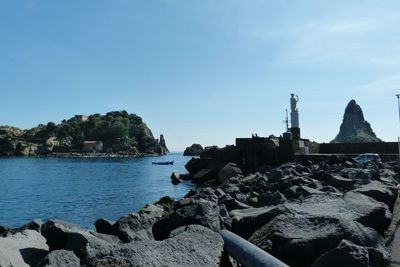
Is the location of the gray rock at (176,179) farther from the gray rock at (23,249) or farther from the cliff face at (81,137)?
the cliff face at (81,137)

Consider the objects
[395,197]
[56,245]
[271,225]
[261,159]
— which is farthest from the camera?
[261,159]

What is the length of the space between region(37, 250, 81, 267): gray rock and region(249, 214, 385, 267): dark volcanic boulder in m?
2.32

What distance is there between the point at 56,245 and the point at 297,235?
379 centimetres

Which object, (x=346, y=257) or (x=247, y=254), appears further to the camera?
(x=247, y=254)

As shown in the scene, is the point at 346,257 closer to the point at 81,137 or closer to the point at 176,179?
the point at 176,179

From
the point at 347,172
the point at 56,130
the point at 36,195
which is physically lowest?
the point at 36,195

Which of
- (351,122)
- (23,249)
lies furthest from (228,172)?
(351,122)

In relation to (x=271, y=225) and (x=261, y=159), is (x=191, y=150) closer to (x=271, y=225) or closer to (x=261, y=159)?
(x=261, y=159)

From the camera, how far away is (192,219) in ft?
20.4

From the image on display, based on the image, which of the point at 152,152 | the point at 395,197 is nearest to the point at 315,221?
the point at 395,197

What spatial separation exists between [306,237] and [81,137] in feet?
555

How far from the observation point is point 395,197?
9477 millimetres

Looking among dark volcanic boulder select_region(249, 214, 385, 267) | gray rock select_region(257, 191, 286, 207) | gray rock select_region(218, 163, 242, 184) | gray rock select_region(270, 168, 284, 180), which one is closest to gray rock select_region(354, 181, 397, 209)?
gray rock select_region(257, 191, 286, 207)

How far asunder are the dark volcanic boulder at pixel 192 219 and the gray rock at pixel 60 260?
1967 mm
